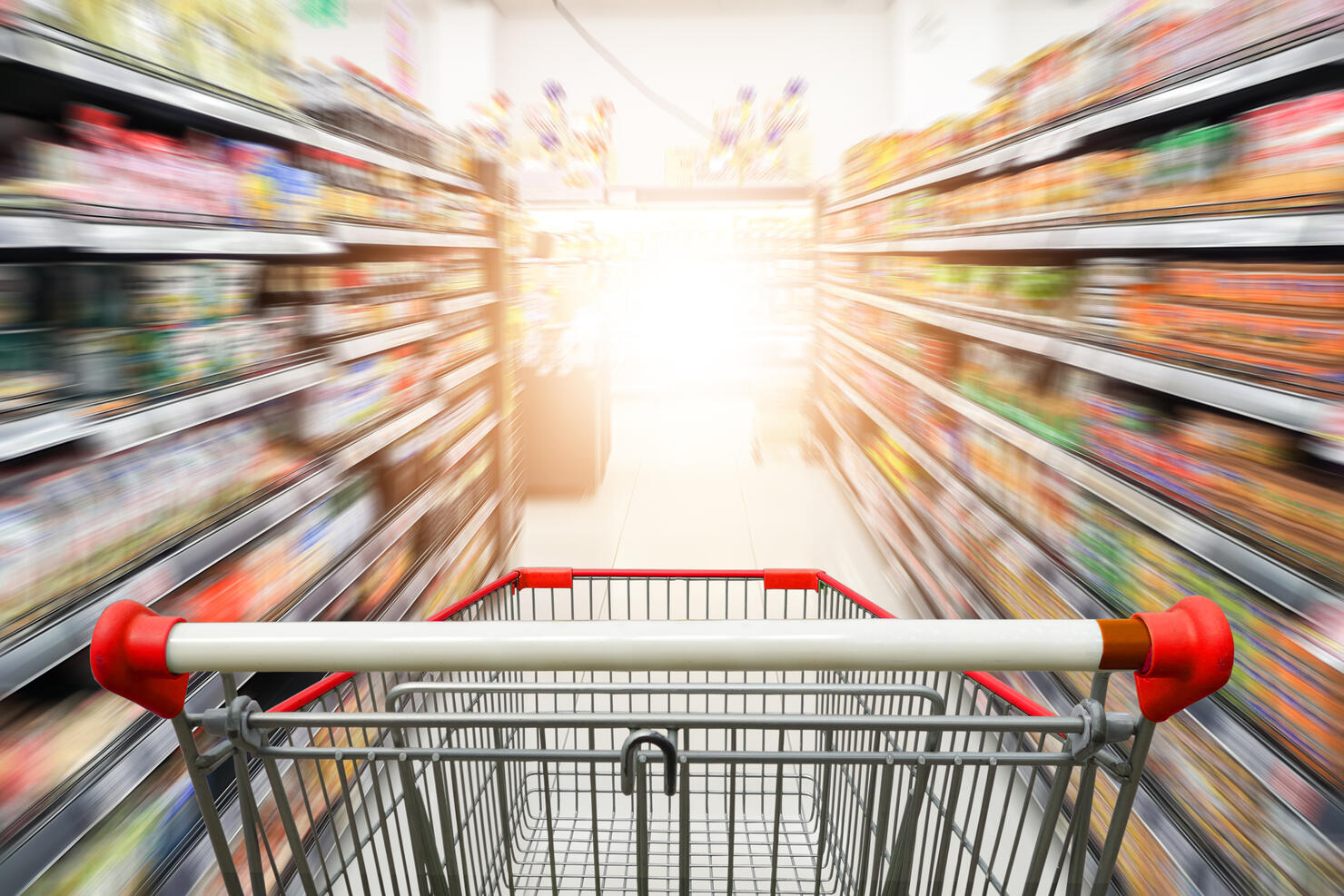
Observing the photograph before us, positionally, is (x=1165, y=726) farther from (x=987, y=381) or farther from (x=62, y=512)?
(x=62, y=512)

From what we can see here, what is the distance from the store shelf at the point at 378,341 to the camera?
1.87 m

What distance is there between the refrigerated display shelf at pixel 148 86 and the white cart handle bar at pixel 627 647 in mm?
755

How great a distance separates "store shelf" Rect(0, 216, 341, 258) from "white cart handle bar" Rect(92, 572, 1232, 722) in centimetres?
57

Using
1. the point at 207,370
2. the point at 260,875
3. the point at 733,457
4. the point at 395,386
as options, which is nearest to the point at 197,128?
the point at 207,370

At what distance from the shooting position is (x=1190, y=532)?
1.30 meters

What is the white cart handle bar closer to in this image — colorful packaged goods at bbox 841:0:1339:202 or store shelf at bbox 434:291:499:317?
colorful packaged goods at bbox 841:0:1339:202

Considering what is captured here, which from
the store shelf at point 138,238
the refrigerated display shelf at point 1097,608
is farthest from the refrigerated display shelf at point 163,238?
the refrigerated display shelf at point 1097,608

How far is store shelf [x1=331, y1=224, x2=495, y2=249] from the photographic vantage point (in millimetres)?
1861

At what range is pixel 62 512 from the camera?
1.05 m

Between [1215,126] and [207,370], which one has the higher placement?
[1215,126]

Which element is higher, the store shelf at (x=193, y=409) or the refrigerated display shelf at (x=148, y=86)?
the refrigerated display shelf at (x=148, y=86)

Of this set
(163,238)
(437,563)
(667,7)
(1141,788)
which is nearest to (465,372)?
(437,563)

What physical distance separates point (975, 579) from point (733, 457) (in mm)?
3061

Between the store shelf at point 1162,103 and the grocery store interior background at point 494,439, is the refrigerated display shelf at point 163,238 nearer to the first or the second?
the grocery store interior background at point 494,439
